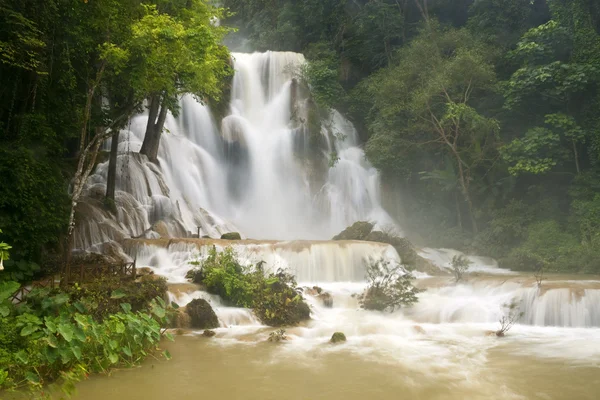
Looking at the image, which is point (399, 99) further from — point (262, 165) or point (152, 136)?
point (152, 136)

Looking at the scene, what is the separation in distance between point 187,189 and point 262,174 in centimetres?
533

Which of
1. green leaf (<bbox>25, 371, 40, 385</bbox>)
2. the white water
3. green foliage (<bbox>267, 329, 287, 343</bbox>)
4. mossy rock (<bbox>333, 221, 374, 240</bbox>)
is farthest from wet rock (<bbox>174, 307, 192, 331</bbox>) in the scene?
mossy rock (<bbox>333, 221, 374, 240</bbox>)

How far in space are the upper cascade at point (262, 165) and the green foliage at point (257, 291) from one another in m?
7.22

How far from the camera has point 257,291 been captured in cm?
1158

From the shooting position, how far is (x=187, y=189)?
22172mm

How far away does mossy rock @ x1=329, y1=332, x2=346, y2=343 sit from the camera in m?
9.26

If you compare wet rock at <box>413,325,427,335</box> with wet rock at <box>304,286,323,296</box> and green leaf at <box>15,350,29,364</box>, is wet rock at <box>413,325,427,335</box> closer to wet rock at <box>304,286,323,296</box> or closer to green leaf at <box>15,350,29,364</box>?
wet rock at <box>304,286,323,296</box>

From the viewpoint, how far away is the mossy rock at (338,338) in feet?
30.4

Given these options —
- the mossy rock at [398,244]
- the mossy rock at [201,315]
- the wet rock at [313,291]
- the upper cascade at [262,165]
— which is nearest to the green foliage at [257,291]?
the wet rock at [313,291]

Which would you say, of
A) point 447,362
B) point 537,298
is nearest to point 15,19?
point 447,362

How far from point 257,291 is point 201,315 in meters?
1.70

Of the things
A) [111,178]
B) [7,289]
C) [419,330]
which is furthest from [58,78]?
[419,330]

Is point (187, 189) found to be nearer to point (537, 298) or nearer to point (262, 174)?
point (262, 174)

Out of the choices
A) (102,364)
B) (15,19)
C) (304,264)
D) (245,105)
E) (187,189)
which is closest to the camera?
(102,364)
